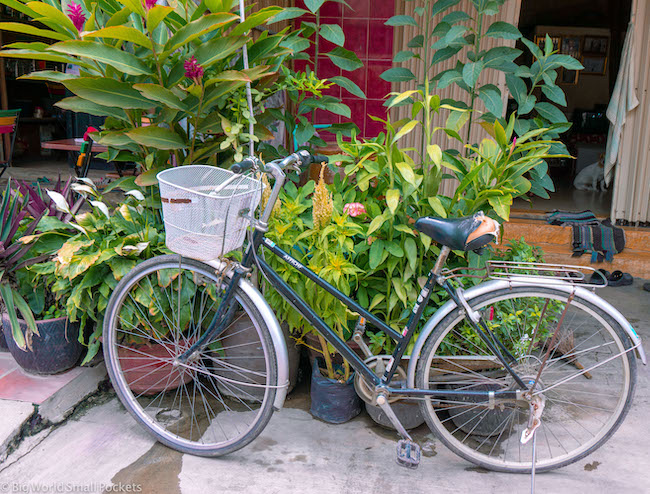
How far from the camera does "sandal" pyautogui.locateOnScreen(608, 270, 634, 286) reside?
4492 mm

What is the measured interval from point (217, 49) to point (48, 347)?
165 cm

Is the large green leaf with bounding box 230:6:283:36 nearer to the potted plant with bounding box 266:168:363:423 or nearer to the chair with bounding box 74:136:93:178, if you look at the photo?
the potted plant with bounding box 266:168:363:423

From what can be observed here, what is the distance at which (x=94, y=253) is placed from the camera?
2.65m

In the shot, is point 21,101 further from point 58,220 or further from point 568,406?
point 568,406

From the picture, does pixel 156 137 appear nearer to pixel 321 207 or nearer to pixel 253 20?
pixel 253 20

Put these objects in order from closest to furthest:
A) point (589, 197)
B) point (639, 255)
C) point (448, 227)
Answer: point (448, 227), point (639, 255), point (589, 197)

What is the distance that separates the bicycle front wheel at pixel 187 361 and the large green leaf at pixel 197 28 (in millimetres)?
924

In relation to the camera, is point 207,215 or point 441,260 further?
point 441,260

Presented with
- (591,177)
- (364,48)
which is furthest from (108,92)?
(591,177)

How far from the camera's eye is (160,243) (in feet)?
9.02

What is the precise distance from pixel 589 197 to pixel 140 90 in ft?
20.1

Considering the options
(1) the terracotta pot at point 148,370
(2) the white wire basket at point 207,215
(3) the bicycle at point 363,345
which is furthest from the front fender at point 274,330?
(1) the terracotta pot at point 148,370

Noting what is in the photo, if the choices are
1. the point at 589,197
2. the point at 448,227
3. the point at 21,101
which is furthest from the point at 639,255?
the point at 21,101

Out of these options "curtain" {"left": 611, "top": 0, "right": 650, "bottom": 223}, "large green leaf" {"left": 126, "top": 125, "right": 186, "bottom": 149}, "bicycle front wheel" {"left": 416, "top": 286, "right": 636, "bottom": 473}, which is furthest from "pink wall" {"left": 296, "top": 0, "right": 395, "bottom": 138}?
"bicycle front wheel" {"left": 416, "top": 286, "right": 636, "bottom": 473}
